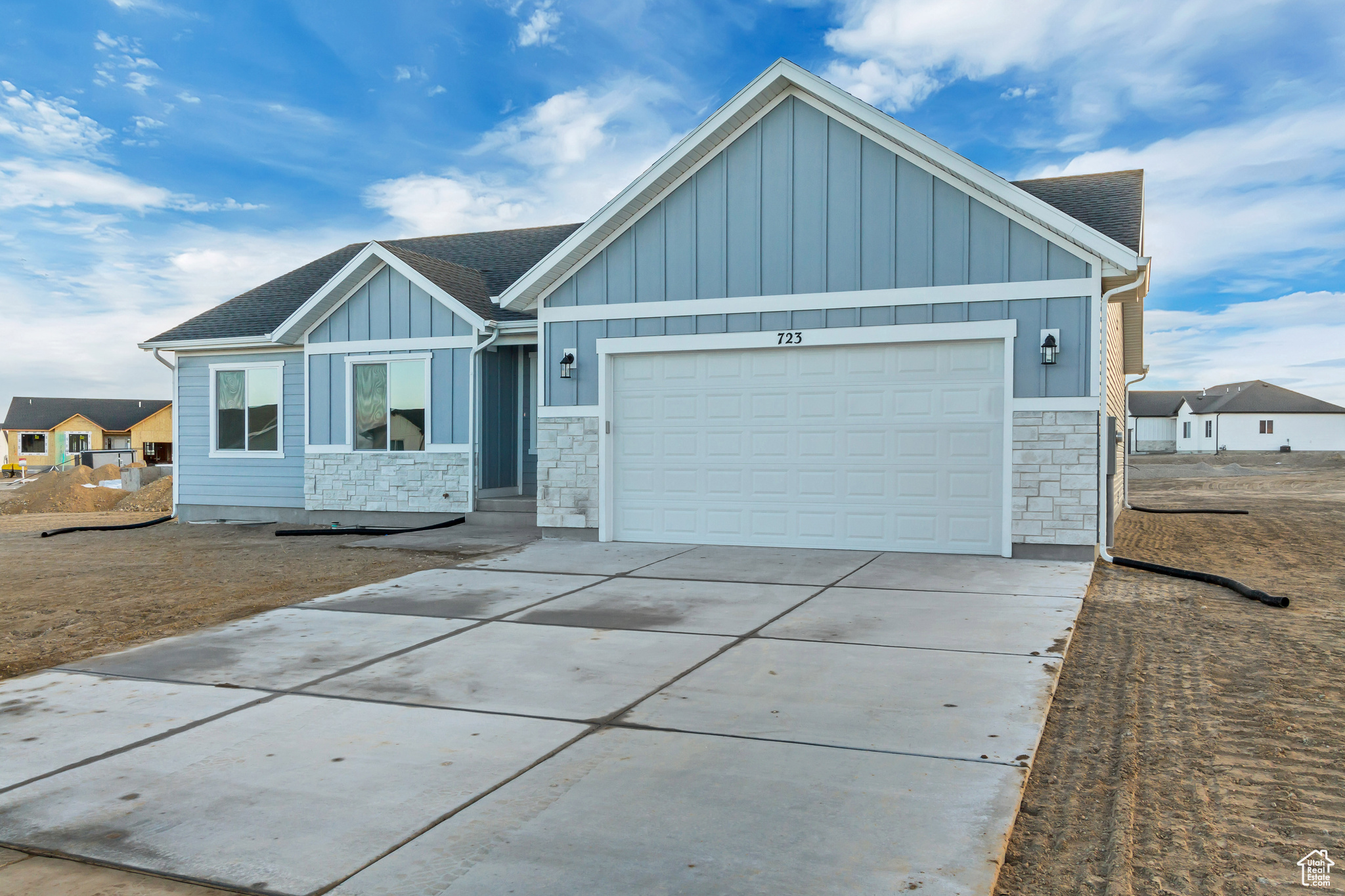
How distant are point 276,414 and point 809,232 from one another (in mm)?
9465

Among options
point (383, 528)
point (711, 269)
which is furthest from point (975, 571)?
point (383, 528)

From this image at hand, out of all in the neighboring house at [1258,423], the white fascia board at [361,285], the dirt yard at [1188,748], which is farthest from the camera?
the neighboring house at [1258,423]

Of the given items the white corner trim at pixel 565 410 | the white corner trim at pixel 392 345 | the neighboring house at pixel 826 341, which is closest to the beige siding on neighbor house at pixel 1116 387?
the neighboring house at pixel 826 341

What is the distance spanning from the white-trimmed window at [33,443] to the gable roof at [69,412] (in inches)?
21.1

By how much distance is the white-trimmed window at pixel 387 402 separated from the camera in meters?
13.3

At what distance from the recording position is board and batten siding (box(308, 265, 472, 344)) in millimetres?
13125

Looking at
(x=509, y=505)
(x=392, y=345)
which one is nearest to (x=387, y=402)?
(x=392, y=345)

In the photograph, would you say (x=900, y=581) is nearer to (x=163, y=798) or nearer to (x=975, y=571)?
(x=975, y=571)

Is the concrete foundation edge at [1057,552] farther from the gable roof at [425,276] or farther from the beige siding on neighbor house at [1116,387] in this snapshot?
the gable roof at [425,276]

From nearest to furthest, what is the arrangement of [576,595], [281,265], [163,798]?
[163,798] < [576,595] < [281,265]

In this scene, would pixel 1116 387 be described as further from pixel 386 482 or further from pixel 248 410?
pixel 248 410

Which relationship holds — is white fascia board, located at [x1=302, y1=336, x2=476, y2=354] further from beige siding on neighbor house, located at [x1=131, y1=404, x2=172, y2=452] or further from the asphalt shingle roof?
beige siding on neighbor house, located at [x1=131, y1=404, x2=172, y2=452]

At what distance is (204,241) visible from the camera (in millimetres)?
21156

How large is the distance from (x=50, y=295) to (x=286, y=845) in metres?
24.7
